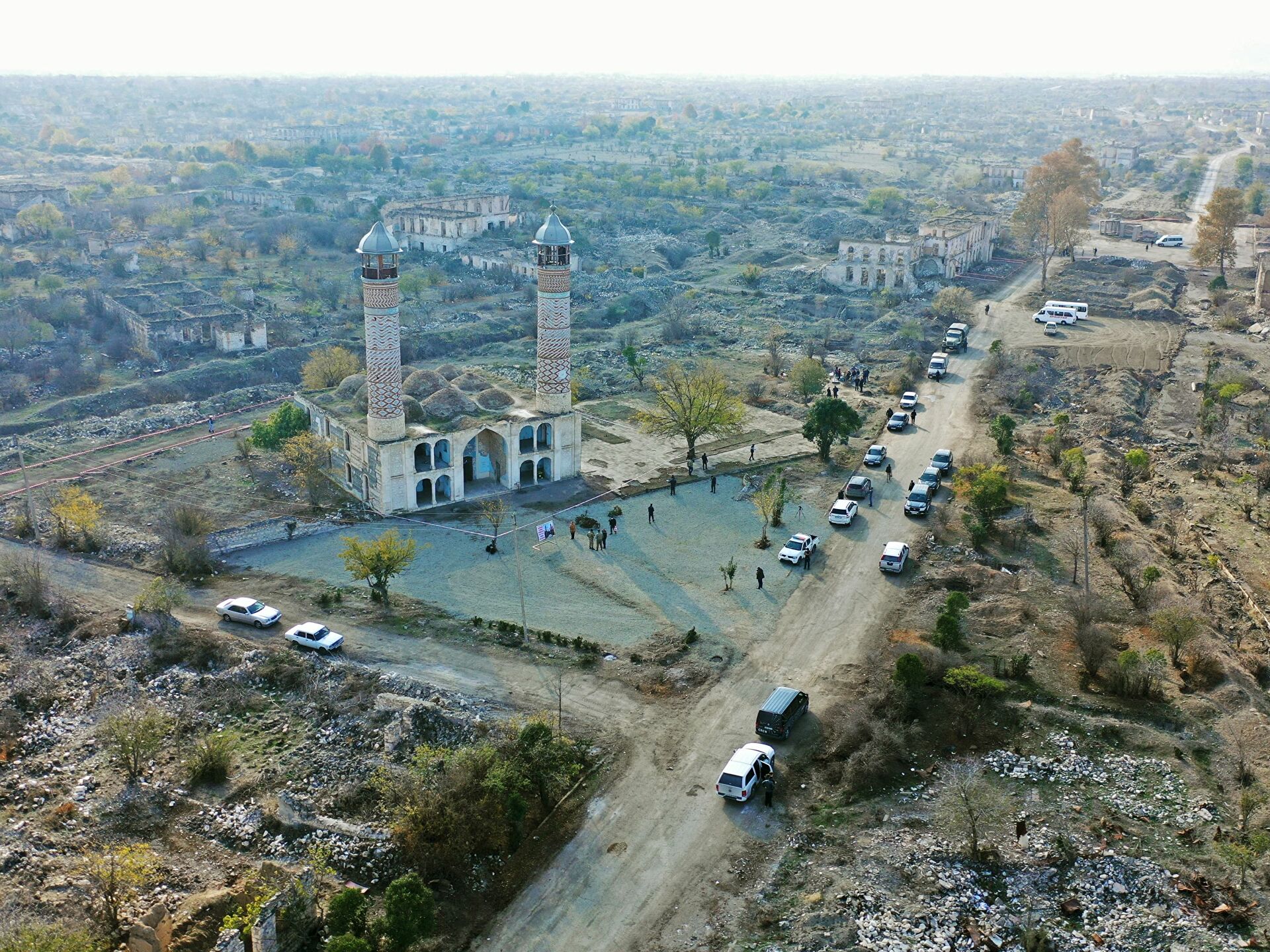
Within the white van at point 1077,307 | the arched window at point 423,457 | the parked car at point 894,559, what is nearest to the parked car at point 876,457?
the parked car at point 894,559

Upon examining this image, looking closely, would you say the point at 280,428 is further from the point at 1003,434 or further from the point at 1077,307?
the point at 1077,307

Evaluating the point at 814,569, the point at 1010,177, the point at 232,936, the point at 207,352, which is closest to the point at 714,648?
the point at 814,569

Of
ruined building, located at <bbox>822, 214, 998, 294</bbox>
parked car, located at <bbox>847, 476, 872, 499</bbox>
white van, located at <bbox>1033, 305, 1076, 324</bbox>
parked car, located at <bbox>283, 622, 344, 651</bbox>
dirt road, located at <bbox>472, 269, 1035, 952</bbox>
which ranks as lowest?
dirt road, located at <bbox>472, 269, 1035, 952</bbox>

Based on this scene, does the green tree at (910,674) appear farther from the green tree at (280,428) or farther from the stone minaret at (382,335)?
the green tree at (280,428)

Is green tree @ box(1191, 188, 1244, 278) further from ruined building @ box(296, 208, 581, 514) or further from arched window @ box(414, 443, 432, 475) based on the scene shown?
arched window @ box(414, 443, 432, 475)

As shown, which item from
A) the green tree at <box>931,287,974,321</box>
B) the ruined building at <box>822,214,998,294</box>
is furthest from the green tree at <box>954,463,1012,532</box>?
the ruined building at <box>822,214,998,294</box>
